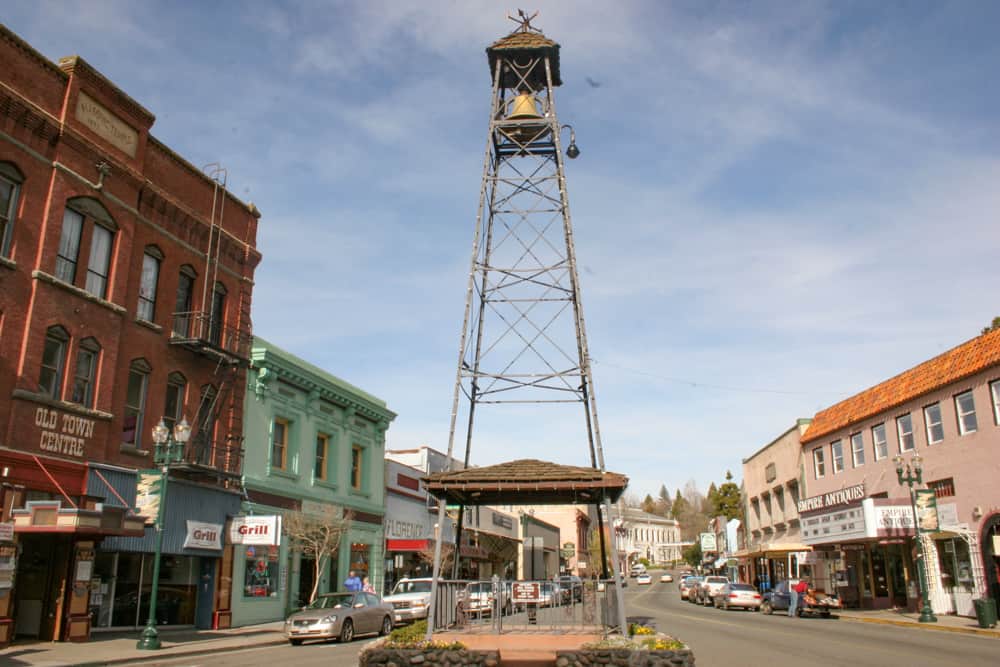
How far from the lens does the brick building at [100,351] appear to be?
20016 millimetres

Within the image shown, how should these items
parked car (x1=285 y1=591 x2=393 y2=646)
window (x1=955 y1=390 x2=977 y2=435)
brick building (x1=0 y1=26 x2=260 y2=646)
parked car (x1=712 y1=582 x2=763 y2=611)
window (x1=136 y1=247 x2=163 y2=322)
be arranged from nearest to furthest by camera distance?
brick building (x1=0 y1=26 x2=260 y2=646) → parked car (x1=285 y1=591 x2=393 y2=646) → window (x1=136 y1=247 x2=163 y2=322) → window (x1=955 y1=390 x2=977 y2=435) → parked car (x1=712 y1=582 x2=763 y2=611)

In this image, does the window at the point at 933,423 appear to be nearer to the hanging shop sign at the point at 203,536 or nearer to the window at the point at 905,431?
the window at the point at 905,431

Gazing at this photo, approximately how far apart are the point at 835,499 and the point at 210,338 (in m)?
28.6

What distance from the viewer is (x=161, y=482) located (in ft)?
74.9

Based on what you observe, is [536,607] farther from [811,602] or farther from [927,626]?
[811,602]

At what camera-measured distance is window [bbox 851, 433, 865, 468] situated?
40000mm

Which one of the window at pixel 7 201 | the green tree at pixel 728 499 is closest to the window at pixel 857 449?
the window at pixel 7 201

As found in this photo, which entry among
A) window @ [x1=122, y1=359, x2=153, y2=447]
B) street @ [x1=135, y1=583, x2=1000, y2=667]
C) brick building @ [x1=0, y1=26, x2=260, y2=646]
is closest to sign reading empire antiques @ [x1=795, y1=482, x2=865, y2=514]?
street @ [x1=135, y1=583, x2=1000, y2=667]

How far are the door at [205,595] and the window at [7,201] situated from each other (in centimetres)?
1157

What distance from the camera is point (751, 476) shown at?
60.5 metres

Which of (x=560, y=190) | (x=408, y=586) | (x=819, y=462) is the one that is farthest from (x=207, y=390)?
(x=819, y=462)

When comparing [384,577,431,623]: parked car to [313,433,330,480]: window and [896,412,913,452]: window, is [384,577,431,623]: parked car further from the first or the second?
[896,412,913,452]: window

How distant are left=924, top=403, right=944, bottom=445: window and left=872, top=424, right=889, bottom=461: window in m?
3.76

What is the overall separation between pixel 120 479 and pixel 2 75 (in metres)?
10.6
